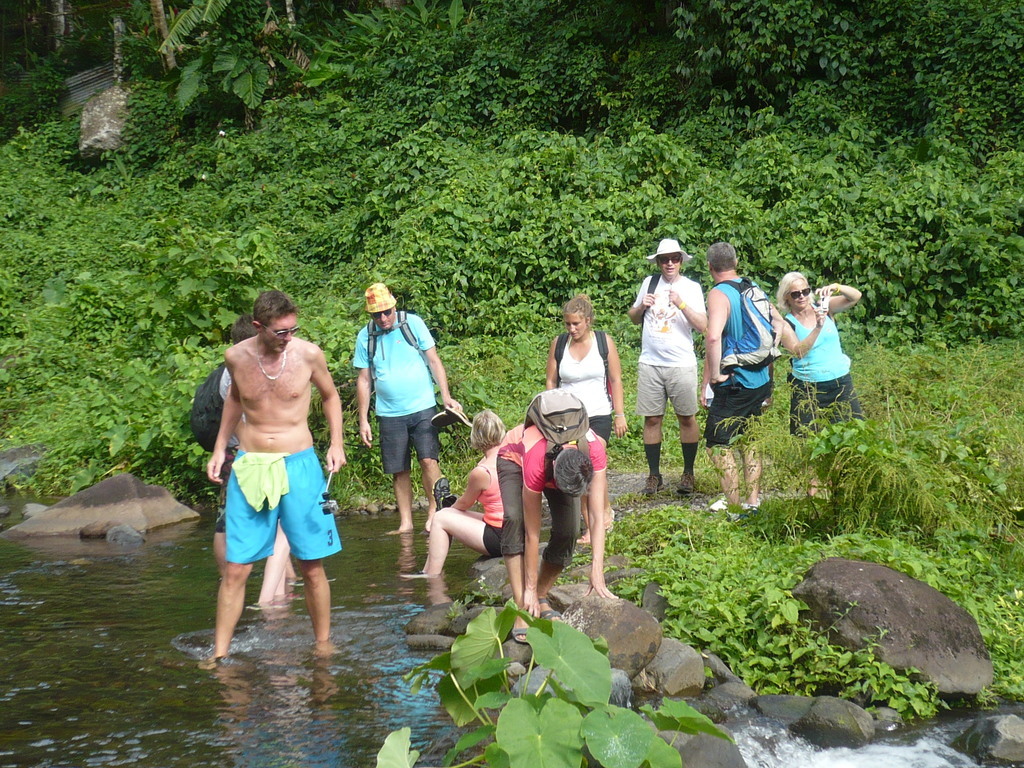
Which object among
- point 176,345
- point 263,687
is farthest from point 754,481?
point 176,345

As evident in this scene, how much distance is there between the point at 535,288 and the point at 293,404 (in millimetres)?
8722

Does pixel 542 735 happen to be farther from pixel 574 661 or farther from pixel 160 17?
pixel 160 17

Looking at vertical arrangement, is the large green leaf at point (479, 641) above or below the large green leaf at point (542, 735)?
above

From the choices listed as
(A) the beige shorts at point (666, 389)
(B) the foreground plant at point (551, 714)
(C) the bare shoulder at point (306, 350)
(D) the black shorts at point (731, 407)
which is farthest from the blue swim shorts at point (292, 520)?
(A) the beige shorts at point (666, 389)

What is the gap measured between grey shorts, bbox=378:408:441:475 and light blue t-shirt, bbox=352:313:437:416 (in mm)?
61

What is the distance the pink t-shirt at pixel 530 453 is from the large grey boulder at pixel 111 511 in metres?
5.02

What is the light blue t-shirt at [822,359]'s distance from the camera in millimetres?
7504

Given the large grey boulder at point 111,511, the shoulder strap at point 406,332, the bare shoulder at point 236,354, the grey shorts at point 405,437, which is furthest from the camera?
the large grey boulder at point 111,511

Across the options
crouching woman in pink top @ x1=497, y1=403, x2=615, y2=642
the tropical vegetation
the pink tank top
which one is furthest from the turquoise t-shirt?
crouching woman in pink top @ x1=497, y1=403, x2=615, y2=642

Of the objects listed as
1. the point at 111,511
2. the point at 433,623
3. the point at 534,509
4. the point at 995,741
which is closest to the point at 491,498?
the point at 433,623

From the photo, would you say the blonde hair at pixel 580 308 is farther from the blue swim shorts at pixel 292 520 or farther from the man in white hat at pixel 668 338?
the blue swim shorts at pixel 292 520

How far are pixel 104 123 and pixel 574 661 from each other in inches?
856

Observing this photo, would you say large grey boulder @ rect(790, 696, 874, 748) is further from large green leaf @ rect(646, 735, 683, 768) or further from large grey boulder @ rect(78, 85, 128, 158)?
large grey boulder @ rect(78, 85, 128, 158)

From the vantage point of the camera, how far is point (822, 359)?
751 cm
